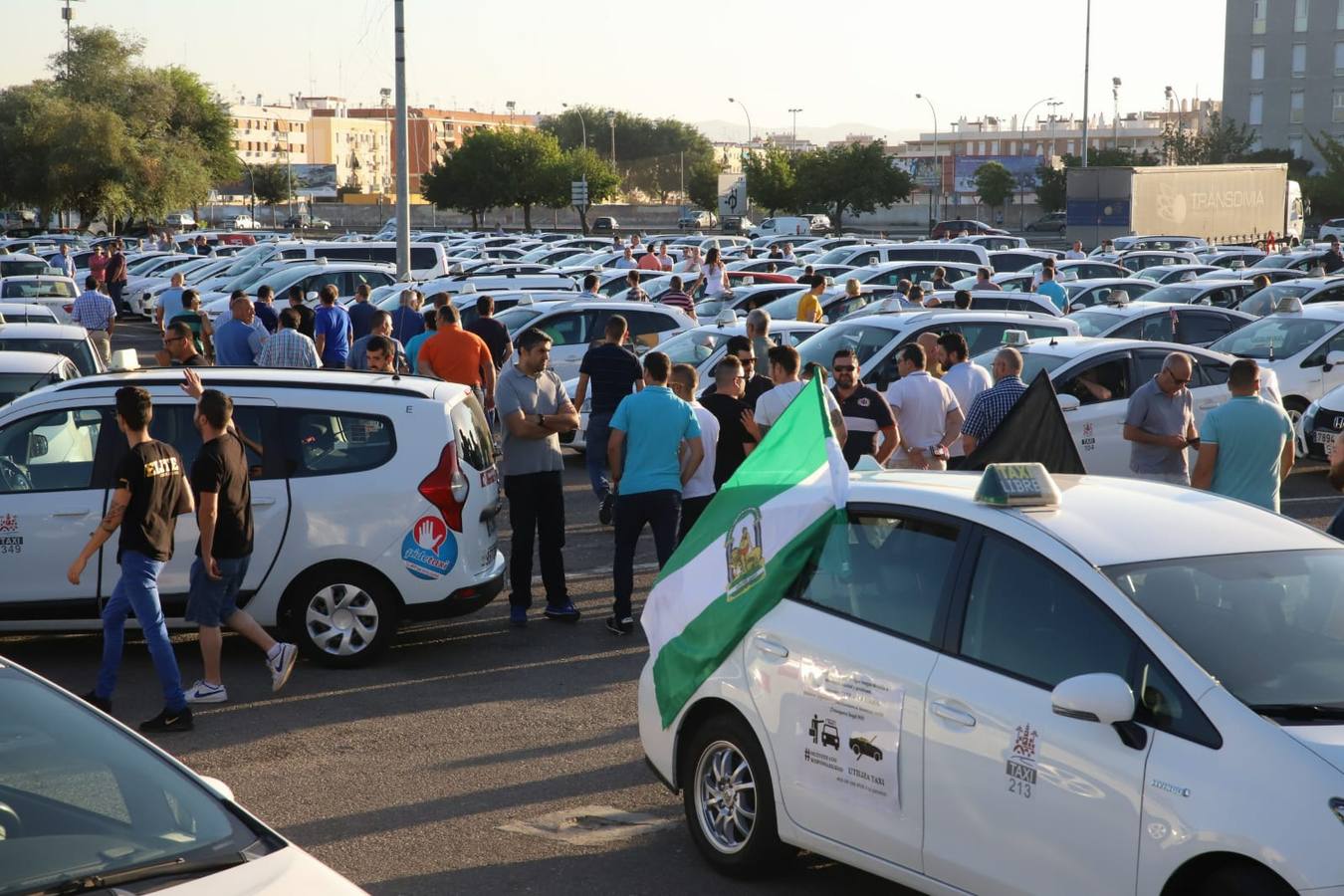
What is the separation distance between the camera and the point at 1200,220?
4919cm

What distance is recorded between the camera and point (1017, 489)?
5180 millimetres

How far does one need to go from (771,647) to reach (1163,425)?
570 centimetres

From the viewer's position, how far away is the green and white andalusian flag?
225 inches

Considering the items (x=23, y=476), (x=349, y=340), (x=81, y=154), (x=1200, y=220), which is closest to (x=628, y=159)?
(x=81, y=154)

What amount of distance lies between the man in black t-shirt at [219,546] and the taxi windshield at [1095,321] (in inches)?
511

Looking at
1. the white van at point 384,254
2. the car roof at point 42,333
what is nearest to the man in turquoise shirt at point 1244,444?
the car roof at point 42,333

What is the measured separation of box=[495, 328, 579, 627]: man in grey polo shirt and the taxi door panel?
4.43 m

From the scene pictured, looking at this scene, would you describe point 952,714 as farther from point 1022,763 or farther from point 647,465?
point 647,465

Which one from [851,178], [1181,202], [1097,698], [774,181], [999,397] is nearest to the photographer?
[1097,698]

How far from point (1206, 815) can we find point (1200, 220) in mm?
48293

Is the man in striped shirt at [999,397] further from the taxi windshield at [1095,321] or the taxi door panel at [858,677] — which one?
the taxi windshield at [1095,321]

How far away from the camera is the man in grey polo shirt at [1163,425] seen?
34.2ft

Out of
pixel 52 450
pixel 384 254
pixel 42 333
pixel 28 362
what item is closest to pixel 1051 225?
pixel 384 254

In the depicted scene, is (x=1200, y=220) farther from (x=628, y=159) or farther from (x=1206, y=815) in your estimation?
(x=628, y=159)
